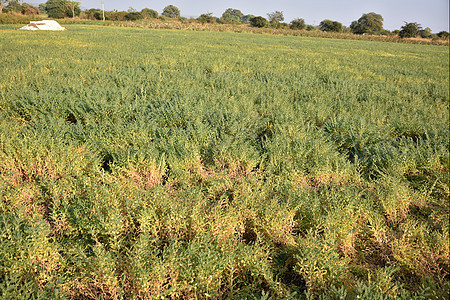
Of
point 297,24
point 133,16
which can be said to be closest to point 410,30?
point 297,24

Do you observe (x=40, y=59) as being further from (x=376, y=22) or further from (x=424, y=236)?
(x=376, y=22)

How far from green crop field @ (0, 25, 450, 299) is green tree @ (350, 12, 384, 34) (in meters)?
105

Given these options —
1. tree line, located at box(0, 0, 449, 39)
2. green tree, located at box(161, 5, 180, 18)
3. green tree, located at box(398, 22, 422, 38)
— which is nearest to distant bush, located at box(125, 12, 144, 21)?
tree line, located at box(0, 0, 449, 39)

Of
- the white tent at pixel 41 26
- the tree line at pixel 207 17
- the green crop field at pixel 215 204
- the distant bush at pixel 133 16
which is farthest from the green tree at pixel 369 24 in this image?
the green crop field at pixel 215 204

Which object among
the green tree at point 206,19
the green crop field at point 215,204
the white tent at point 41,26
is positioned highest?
the green tree at point 206,19

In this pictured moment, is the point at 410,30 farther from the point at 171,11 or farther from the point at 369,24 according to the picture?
the point at 171,11

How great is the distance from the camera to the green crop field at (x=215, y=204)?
6.23 feet

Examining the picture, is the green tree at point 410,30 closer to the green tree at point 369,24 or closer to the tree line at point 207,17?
the tree line at point 207,17

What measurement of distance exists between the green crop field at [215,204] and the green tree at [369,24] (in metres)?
105

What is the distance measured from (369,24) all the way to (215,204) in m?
119

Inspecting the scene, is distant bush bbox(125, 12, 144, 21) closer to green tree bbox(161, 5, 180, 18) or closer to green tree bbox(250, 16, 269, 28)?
green tree bbox(250, 16, 269, 28)

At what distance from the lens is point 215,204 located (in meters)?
2.77

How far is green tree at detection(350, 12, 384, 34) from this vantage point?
92656mm

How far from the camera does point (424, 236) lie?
241 centimetres
